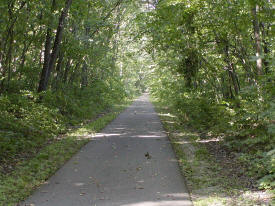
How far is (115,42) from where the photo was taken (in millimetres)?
31031

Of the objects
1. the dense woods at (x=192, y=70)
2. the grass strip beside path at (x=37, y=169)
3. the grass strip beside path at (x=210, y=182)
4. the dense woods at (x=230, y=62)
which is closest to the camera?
the grass strip beside path at (x=210, y=182)

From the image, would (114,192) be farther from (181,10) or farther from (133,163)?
(181,10)

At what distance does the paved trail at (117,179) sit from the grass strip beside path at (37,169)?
0.69 feet

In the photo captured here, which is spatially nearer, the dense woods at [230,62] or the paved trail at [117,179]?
the paved trail at [117,179]

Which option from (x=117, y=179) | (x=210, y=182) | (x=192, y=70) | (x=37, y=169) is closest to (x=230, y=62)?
(x=192, y=70)

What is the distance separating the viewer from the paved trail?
5.22 m

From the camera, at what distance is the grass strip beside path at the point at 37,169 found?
548cm

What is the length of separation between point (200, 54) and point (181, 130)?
352 cm

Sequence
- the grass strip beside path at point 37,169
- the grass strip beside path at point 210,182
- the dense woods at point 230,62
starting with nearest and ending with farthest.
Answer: the grass strip beside path at point 210,182 < the grass strip beside path at point 37,169 < the dense woods at point 230,62

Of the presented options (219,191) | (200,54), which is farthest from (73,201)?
(200,54)

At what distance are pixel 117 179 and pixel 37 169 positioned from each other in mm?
2004

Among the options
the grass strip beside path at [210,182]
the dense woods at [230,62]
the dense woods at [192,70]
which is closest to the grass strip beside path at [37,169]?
the dense woods at [192,70]

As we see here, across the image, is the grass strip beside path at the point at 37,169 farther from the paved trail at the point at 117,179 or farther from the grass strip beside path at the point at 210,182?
the grass strip beside path at the point at 210,182

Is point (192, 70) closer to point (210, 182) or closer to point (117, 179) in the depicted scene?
point (210, 182)
